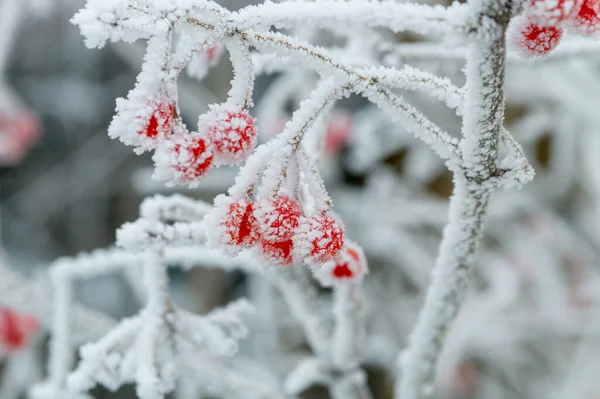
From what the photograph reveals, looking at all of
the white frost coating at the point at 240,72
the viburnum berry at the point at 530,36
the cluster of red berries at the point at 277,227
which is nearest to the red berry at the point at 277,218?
the cluster of red berries at the point at 277,227

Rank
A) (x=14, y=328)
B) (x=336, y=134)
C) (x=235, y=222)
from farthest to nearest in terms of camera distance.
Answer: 1. (x=336, y=134)
2. (x=14, y=328)
3. (x=235, y=222)

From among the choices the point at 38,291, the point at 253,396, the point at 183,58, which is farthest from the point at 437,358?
the point at 38,291

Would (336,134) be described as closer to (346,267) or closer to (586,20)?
(346,267)

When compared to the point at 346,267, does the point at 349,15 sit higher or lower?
higher

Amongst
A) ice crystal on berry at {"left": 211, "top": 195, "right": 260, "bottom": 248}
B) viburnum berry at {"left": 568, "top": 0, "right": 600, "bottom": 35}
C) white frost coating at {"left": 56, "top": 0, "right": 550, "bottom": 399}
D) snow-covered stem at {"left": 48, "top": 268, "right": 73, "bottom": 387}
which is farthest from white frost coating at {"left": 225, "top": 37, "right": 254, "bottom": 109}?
snow-covered stem at {"left": 48, "top": 268, "right": 73, "bottom": 387}

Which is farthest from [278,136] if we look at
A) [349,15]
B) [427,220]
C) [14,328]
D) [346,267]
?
[427,220]

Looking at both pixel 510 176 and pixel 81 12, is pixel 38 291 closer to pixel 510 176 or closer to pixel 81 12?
pixel 81 12

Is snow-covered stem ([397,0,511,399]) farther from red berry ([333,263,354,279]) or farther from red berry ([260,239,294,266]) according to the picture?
red berry ([260,239,294,266])
